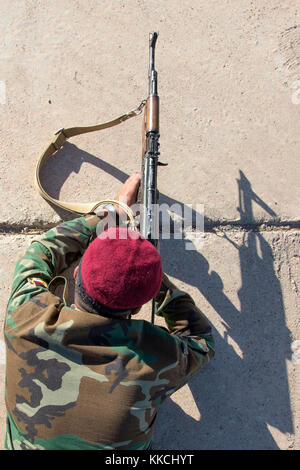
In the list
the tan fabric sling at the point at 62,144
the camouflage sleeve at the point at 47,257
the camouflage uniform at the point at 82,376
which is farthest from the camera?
the tan fabric sling at the point at 62,144

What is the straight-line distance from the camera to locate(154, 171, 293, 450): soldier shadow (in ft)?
6.23

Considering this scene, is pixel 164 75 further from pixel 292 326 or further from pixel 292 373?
pixel 292 373

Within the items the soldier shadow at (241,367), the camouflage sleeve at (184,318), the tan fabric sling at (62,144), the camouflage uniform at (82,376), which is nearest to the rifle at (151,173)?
the camouflage sleeve at (184,318)

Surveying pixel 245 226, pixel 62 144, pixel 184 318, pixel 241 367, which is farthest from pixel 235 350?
pixel 62 144

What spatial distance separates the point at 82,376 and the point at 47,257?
56cm

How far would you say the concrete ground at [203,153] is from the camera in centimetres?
195

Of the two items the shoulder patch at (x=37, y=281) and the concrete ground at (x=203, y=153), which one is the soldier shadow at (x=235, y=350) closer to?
the concrete ground at (x=203, y=153)

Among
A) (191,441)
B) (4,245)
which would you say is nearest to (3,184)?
(4,245)

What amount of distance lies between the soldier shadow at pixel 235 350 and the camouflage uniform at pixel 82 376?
2.18 ft

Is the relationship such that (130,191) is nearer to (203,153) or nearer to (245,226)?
(203,153)

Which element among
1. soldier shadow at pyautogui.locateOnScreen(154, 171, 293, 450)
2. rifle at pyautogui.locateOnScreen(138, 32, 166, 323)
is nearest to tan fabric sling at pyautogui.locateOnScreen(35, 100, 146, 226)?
rifle at pyautogui.locateOnScreen(138, 32, 166, 323)

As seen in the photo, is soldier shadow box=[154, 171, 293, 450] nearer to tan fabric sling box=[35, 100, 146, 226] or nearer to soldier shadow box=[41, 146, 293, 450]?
soldier shadow box=[41, 146, 293, 450]
